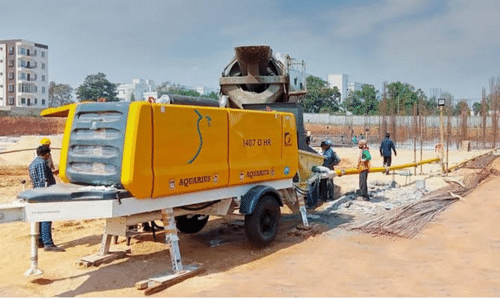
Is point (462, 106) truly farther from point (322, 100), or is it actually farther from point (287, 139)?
point (322, 100)

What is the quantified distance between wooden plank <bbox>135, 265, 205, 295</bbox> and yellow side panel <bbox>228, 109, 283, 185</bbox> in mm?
1493

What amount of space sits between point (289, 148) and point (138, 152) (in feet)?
10.8

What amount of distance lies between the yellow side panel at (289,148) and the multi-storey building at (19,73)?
80.5 metres

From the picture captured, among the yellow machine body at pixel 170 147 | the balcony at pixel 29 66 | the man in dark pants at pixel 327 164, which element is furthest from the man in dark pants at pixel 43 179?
the balcony at pixel 29 66

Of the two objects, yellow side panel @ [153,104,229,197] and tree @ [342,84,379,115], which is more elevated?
tree @ [342,84,379,115]

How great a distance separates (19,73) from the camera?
78.9 meters

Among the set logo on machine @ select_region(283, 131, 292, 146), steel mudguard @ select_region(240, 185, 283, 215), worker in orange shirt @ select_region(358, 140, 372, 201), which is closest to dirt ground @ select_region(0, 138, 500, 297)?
steel mudguard @ select_region(240, 185, 283, 215)

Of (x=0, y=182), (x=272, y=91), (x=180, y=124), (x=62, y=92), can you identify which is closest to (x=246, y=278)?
(x=180, y=124)

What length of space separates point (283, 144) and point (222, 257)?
2.17 metres

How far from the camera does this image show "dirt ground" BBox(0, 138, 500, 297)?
5695mm

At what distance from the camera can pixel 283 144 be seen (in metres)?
8.22

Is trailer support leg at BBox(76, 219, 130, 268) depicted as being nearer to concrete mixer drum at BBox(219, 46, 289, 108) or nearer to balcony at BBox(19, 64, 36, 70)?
concrete mixer drum at BBox(219, 46, 289, 108)

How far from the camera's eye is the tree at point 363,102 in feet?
236

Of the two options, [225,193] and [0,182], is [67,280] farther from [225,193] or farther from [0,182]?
[0,182]
